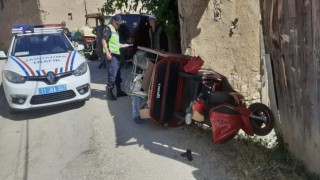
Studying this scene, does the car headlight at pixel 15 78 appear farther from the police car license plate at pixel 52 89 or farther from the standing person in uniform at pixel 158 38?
the standing person in uniform at pixel 158 38

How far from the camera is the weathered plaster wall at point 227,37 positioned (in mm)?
6406

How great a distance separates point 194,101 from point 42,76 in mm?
2909

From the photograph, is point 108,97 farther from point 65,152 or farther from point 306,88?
point 306,88

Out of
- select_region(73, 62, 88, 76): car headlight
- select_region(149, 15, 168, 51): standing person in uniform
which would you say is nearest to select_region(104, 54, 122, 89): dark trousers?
select_region(73, 62, 88, 76): car headlight

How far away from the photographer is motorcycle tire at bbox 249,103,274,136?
164 inches

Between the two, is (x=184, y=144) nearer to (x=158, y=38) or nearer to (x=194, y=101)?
(x=194, y=101)

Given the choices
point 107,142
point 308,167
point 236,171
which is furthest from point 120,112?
point 308,167

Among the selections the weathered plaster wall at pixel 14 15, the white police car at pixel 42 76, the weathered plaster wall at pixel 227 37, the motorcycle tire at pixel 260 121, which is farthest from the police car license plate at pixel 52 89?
the weathered plaster wall at pixel 14 15

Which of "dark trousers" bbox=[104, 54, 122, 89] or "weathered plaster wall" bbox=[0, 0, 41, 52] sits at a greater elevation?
"weathered plaster wall" bbox=[0, 0, 41, 52]

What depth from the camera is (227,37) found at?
651 cm

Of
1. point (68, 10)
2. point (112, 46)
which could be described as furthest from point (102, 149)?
point (68, 10)

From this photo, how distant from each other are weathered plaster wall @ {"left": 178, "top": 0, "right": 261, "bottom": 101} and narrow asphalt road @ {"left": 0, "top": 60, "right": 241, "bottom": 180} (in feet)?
6.01

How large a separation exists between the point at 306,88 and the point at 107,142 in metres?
2.89

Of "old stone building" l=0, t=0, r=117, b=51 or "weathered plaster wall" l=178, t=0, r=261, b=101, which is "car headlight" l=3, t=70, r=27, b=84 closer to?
"weathered plaster wall" l=178, t=0, r=261, b=101
